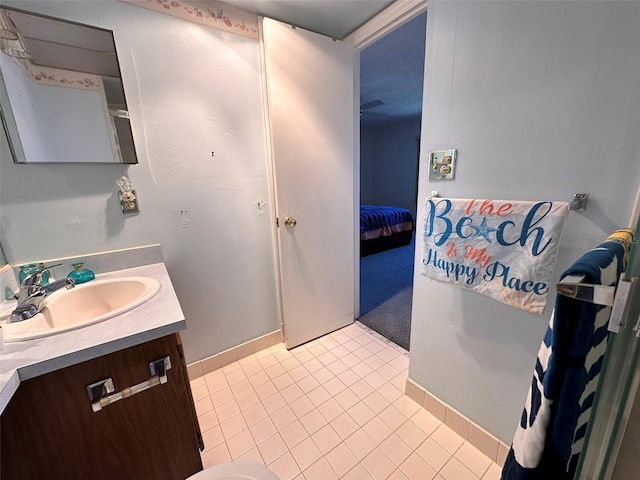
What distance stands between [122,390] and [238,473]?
0.44 metres

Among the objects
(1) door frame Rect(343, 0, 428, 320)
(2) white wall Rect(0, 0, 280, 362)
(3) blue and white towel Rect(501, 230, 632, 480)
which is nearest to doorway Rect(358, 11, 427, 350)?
(1) door frame Rect(343, 0, 428, 320)

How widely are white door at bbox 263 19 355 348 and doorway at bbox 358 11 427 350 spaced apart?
1.46ft

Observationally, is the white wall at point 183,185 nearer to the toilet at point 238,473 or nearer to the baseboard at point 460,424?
the toilet at point 238,473

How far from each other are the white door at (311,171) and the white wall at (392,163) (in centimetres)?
416

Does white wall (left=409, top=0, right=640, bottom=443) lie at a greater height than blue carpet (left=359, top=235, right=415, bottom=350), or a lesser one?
greater

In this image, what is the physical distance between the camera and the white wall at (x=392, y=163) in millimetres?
5664

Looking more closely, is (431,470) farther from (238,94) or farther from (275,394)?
(238,94)

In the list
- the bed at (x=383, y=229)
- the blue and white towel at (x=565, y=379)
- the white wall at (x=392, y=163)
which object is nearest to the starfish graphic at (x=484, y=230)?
the blue and white towel at (x=565, y=379)

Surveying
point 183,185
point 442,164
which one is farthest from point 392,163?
point 183,185

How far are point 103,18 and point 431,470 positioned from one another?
99.1 inches

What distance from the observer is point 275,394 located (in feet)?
5.19

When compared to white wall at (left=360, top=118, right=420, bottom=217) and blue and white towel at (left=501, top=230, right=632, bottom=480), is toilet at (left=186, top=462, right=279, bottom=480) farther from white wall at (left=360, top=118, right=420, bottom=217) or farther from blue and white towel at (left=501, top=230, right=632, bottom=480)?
white wall at (left=360, top=118, right=420, bottom=217)

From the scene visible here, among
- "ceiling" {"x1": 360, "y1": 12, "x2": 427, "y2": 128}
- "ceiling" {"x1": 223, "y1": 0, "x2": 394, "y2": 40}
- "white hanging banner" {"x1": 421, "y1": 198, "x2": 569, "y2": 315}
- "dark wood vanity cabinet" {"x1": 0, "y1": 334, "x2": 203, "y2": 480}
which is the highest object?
"ceiling" {"x1": 360, "y1": 12, "x2": 427, "y2": 128}

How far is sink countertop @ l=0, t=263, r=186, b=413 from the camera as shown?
2.15 feet
